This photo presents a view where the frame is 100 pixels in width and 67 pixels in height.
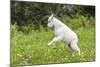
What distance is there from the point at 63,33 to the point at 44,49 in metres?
0.30

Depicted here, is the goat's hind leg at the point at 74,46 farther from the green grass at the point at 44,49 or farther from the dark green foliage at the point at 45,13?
the dark green foliage at the point at 45,13

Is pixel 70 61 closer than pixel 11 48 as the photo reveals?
No

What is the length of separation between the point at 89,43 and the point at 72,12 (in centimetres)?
44

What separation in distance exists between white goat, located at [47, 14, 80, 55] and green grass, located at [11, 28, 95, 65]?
0.16 feet

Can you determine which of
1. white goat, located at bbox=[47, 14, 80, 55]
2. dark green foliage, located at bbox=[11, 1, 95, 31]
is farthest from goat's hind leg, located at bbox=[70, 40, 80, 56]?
dark green foliage, located at bbox=[11, 1, 95, 31]

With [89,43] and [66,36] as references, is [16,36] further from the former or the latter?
[89,43]

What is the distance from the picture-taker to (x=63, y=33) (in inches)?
98.0

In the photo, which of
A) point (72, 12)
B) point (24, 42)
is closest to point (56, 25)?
point (72, 12)

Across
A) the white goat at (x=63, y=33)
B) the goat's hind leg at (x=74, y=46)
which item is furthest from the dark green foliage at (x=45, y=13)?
the goat's hind leg at (x=74, y=46)

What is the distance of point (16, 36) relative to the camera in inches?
89.8

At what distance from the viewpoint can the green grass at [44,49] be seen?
229cm

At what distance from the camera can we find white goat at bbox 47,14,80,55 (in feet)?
8.01

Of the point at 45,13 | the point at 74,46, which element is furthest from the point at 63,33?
the point at 45,13

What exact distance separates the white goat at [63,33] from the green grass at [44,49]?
0.16 feet
